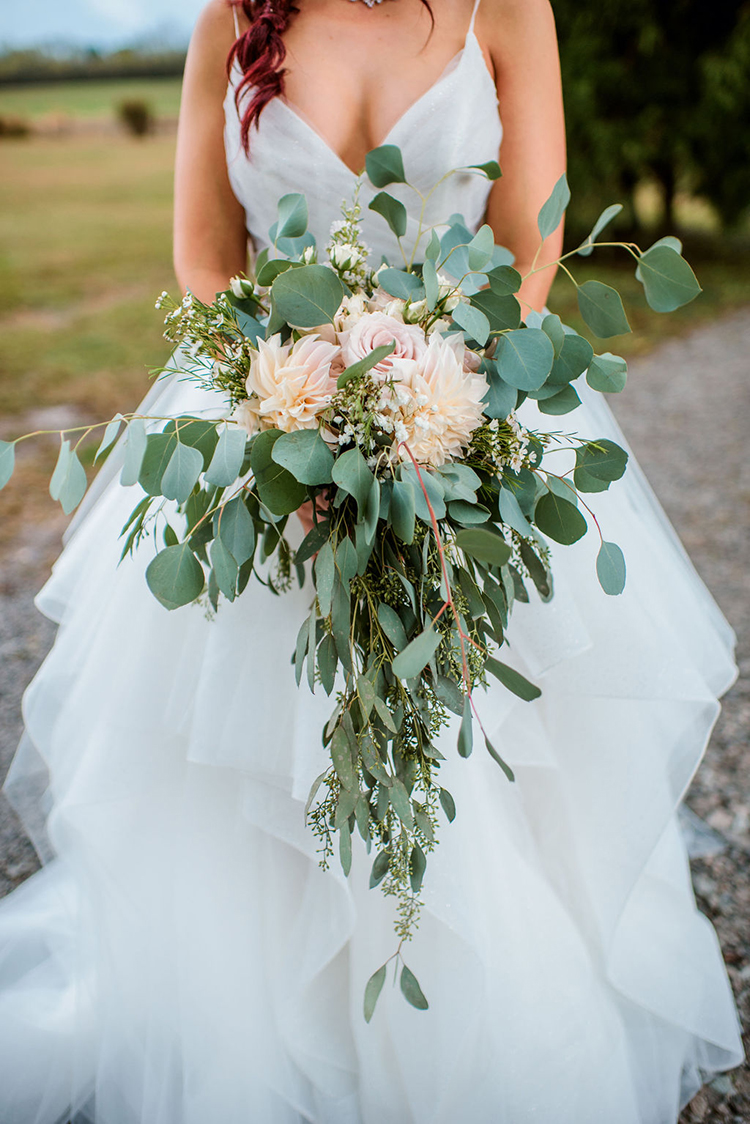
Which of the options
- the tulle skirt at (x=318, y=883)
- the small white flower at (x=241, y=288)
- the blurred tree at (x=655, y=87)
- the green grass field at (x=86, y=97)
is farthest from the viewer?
the blurred tree at (x=655, y=87)

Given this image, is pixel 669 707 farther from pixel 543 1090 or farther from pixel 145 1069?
pixel 145 1069

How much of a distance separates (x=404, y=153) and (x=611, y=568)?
962 millimetres

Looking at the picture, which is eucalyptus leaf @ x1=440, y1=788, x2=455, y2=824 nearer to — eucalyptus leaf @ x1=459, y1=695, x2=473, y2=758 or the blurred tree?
eucalyptus leaf @ x1=459, y1=695, x2=473, y2=758

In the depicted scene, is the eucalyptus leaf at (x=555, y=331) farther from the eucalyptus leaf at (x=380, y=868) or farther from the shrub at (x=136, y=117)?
the shrub at (x=136, y=117)

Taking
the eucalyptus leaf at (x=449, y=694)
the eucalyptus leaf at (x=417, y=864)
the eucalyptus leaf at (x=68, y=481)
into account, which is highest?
the eucalyptus leaf at (x=68, y=481)

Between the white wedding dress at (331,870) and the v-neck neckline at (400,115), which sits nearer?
the white wedding dress at (331,870)

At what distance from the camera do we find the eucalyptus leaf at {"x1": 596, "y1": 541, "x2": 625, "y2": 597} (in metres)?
1.04

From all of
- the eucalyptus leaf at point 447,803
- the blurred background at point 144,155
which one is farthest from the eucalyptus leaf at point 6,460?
the blurred background at point 144,155

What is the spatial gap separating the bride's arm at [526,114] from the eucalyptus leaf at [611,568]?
2.08ft

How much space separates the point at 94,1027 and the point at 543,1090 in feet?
2.62

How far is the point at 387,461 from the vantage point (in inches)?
37.4

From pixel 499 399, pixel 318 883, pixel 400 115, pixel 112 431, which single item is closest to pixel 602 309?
pixel 499 399

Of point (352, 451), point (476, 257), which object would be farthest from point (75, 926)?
point (476, 257)

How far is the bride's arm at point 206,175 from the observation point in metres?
1.53
